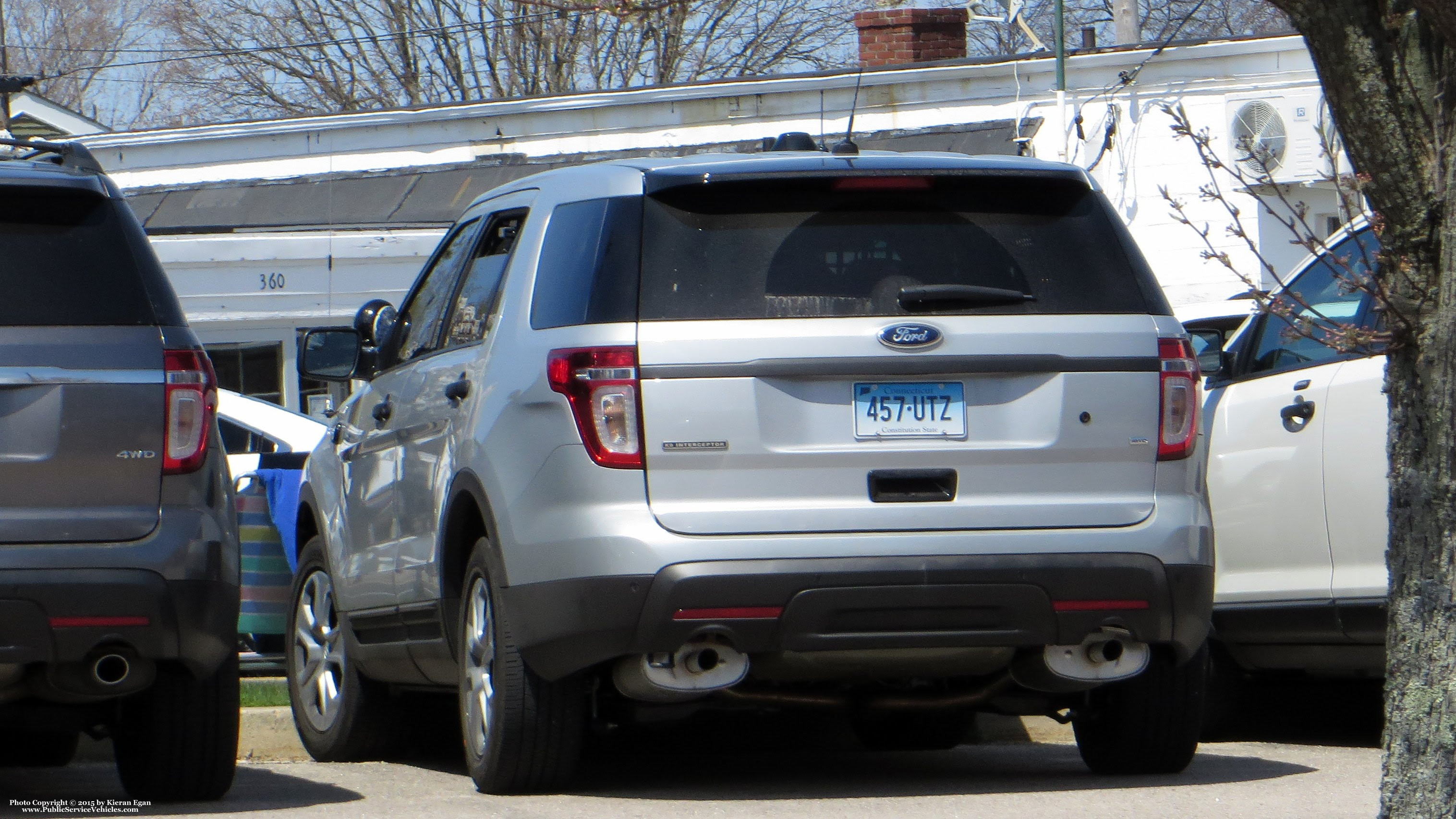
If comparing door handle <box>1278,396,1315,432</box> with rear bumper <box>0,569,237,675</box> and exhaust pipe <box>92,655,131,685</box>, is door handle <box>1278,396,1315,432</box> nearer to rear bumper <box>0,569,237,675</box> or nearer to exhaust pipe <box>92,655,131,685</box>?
rear bumper <box>0,569,237,675</box>

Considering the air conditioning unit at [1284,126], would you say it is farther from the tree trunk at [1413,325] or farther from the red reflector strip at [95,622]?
the tree trunk at [1413,325]

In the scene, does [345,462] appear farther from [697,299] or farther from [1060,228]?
[1060,228]

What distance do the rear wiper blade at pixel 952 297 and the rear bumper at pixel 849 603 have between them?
696mm

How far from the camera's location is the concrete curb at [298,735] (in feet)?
25.3

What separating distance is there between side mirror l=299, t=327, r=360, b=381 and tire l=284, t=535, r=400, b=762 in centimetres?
69

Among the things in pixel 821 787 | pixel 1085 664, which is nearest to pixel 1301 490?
pixel 1085 664

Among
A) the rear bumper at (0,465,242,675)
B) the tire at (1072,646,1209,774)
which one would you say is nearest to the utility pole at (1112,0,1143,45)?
the tire at (1072,646,1209,774)

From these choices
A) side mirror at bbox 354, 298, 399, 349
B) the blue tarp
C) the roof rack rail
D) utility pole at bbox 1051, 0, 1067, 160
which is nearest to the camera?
the roof rack rail

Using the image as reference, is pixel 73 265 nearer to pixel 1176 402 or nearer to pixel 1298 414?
pixel 1176 402

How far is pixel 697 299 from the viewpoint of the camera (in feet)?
18.2

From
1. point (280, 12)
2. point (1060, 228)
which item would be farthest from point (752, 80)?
point (280, 12)

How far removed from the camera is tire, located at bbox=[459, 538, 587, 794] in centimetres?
571

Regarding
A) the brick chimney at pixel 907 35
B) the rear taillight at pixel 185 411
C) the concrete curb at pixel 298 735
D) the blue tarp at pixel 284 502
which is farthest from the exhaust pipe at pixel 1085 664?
the brick chimney at pixel 907 35

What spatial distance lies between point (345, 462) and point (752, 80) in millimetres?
13907
